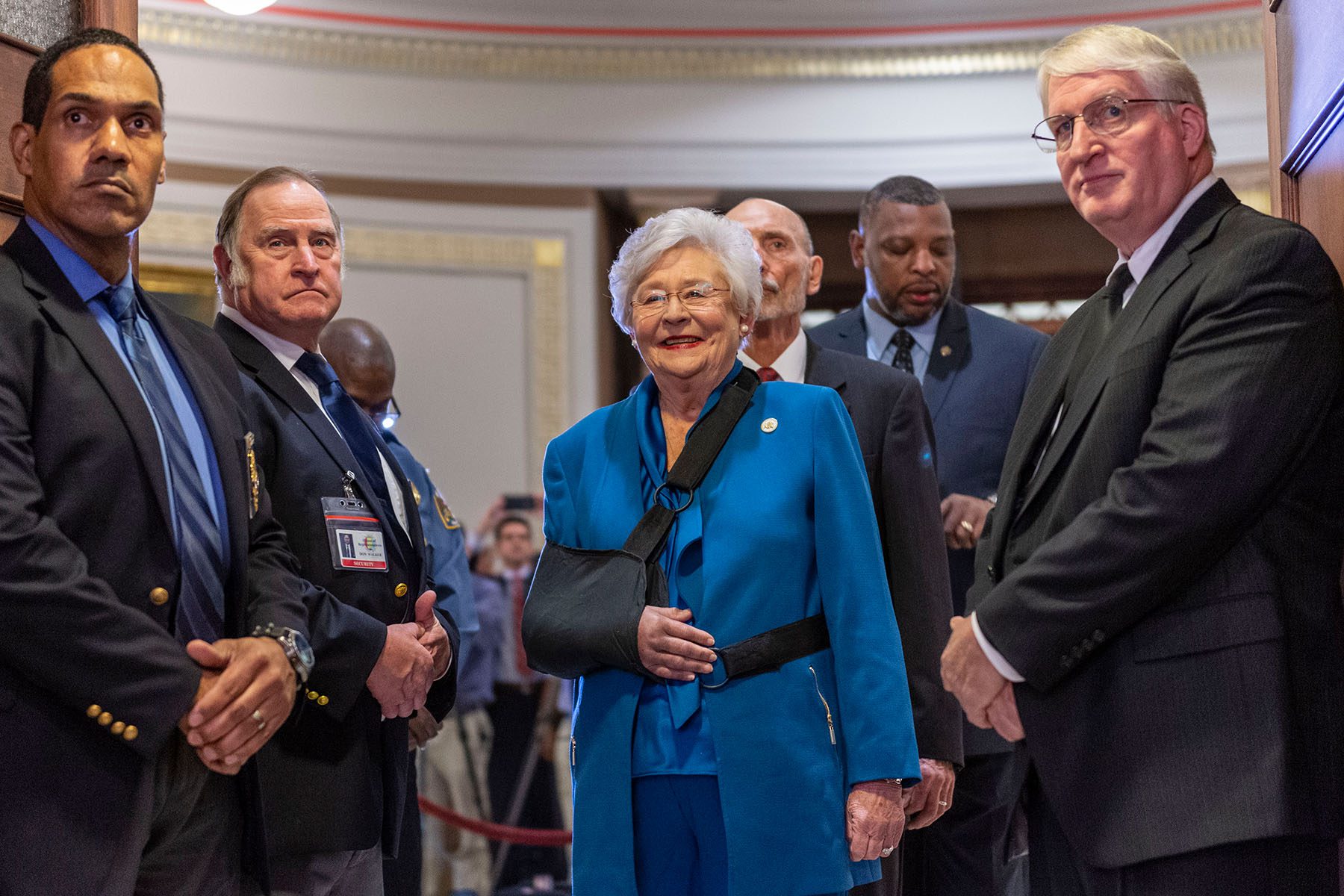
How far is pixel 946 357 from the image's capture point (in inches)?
136

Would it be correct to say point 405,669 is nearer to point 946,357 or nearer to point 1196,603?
point 1196,603

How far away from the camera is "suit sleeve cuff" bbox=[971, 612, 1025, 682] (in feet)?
6.44

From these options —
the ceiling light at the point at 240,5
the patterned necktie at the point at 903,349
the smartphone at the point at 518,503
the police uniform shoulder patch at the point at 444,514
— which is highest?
the ceiling light at the point at 240,5

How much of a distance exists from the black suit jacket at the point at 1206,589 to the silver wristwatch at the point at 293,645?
3.08 feet

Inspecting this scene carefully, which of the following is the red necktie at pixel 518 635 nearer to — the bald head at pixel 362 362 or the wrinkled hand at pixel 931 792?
the bald head at pixel 362 362

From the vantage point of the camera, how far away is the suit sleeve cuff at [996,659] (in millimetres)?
1962

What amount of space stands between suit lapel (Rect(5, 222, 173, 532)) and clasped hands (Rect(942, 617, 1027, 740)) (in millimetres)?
1074

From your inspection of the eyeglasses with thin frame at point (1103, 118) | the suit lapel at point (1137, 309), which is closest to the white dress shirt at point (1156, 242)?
the suit lapel at point (1137, 309)

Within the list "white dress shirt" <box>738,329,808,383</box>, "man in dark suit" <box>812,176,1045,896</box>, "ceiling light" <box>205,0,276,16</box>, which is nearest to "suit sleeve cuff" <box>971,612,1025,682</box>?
"man in dark suit" <box>812,176,1045,896</box>

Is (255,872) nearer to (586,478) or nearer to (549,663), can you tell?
(549,663)

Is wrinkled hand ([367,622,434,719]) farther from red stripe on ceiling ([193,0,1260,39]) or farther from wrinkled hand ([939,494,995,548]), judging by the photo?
red stripe on ceiling ([193,0,1260,39])

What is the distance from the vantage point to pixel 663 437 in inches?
92.0

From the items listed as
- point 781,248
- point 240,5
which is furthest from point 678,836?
point 240,5

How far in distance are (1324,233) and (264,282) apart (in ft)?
5.77
